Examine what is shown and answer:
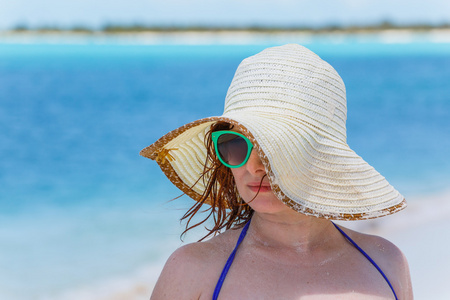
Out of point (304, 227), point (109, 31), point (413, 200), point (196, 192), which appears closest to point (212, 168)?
point (196, 192)

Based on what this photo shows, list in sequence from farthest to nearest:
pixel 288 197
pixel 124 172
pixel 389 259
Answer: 1. pixel 124 172
2. pixel 389 259
3. pixel 288 197

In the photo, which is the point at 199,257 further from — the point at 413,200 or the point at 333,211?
the point at 413,200

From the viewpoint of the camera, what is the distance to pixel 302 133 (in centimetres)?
160

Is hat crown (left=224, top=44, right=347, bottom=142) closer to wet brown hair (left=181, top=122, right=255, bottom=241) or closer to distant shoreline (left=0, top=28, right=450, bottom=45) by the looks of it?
wet brown hair (left=181, top=122, right=255, bottom=241)

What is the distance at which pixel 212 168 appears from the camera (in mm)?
1824

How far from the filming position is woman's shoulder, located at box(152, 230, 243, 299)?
155 centimetres

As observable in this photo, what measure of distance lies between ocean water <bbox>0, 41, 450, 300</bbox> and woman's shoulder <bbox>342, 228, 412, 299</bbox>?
9.21ft

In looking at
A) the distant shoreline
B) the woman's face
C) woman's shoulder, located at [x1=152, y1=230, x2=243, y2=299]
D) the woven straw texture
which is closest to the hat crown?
the woven straw texture

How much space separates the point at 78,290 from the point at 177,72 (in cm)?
1936

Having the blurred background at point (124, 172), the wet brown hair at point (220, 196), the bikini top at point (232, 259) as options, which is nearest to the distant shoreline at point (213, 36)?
the blurred background at point (124, 172)

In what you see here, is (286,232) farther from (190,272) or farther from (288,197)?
(190,272)

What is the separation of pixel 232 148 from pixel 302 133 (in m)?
0.18

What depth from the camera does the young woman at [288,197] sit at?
5.13 ft

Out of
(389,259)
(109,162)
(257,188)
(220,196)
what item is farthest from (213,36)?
(257,188)
